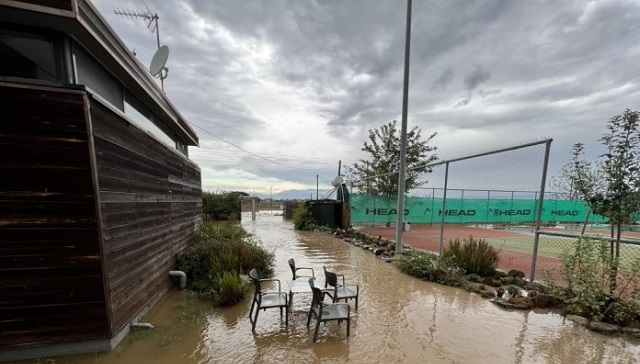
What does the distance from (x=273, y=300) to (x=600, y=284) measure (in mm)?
5125

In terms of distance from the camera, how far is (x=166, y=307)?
16.2 feet

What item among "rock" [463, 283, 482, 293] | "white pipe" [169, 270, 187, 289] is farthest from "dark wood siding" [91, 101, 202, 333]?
"rock" [463, 283, 482, 293]

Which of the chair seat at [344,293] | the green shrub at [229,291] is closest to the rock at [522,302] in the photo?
the chair seat at [344,293]

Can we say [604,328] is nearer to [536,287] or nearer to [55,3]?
[536,287]

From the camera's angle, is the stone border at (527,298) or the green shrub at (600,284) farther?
the green shrub at (600,284)

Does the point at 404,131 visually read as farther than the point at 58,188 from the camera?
Yes

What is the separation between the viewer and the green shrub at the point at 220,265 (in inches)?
201

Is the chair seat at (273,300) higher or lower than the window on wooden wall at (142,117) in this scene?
lower

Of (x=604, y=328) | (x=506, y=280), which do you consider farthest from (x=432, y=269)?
(x=604, y=328)

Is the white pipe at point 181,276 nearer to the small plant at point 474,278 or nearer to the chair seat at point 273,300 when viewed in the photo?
the chair seat at point 273,300

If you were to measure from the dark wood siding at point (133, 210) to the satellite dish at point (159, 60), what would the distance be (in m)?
2.36

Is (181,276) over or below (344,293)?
below

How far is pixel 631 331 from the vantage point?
3914 mm

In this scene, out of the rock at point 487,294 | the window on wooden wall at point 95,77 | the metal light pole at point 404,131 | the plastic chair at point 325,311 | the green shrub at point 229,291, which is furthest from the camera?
the metal light pole at point 404,131
